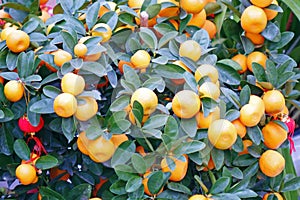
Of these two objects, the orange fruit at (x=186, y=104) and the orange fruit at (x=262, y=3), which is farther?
the orange fruit at (x=262, y=3)

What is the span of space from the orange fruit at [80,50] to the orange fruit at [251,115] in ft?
0.79

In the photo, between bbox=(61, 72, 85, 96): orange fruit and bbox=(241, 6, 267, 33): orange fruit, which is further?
bbox=(241, 6, 267, 33): orange fruit

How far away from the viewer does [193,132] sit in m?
0.67

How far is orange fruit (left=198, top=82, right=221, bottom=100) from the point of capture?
26.4 inches

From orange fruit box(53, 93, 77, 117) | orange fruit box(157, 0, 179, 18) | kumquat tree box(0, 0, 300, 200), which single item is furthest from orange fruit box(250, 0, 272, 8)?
orange fruit box(53, 93, 77, 117)

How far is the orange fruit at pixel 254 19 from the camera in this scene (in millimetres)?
784

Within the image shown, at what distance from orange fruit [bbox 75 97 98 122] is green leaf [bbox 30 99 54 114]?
4 cm

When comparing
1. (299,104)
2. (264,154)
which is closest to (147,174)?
(264,154)

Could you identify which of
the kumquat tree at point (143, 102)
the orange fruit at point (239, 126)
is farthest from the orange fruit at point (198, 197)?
the orange fruit at point (239, 126)

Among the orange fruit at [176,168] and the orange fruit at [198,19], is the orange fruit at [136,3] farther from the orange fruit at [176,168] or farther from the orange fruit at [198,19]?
the orange fruit at [176,168]

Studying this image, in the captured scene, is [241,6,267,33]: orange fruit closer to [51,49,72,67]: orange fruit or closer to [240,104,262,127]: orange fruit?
[240,104,262,127]: orange fruit

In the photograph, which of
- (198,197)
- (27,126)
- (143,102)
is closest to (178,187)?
(198,197)

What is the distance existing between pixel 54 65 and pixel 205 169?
267 millimetres

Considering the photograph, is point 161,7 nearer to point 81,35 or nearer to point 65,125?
point 81,35
